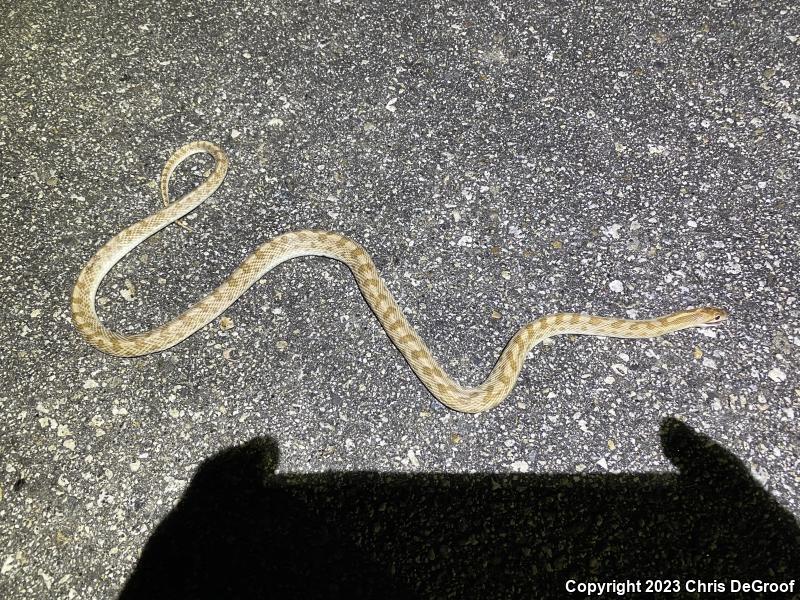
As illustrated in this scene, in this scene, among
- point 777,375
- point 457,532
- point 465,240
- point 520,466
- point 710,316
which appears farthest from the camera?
point 465,240

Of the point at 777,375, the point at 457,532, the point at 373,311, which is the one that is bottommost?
the point at 457,532

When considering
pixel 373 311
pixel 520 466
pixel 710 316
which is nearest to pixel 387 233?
pixel 373 311

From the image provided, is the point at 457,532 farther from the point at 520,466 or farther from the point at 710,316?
the point at 710,316

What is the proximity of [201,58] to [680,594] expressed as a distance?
6398 millimetres

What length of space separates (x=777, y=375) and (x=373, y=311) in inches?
128

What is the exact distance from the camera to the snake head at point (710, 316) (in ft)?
13.7

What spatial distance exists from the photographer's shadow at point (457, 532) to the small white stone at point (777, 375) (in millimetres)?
783

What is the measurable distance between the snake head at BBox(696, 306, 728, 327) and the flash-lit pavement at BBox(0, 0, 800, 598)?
124mm

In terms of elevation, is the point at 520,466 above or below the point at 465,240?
below

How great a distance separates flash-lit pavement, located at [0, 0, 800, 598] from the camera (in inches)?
153

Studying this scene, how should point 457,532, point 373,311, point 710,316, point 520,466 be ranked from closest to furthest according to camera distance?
1. point 457,532
2. point 520,466
3. point 710,316
4. point 373,311

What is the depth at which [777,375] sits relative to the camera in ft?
13.3

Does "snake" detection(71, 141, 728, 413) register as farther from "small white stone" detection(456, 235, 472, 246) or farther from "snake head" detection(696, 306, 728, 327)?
"small white stone" detection(456, 235, 472, 246)

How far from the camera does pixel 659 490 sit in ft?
12.2
